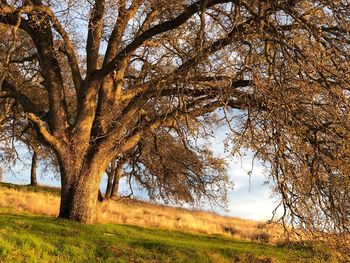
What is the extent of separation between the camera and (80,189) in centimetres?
1580

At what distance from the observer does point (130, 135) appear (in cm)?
1698

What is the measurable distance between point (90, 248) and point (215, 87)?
16.8 feet

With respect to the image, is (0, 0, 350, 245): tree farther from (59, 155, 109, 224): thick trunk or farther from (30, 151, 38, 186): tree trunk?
(30, 151, 38, 186): tree trunk

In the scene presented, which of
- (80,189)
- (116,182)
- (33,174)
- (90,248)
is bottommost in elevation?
(90,248)

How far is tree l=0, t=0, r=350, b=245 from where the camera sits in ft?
32.3

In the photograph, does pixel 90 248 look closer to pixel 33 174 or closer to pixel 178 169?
pixel 178 169

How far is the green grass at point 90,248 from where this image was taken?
11141 mm

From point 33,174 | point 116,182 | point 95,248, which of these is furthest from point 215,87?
point 33,174

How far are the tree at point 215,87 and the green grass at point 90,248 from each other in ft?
5.67

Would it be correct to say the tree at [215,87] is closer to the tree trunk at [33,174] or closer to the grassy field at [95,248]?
the grassy field at [95,248]

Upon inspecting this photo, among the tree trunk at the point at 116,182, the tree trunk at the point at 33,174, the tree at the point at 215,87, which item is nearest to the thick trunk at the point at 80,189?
the tree at the point at 215,87

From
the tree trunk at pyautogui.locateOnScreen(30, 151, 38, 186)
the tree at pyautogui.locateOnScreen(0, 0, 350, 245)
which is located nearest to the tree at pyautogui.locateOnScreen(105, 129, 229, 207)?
the tree at pyautogui.locateOnScreen(0, 0, 350, 245)

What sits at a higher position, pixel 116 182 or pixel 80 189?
pixel 116 182

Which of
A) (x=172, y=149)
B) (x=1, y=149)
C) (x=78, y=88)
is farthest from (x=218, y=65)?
(x=1, y=149)
